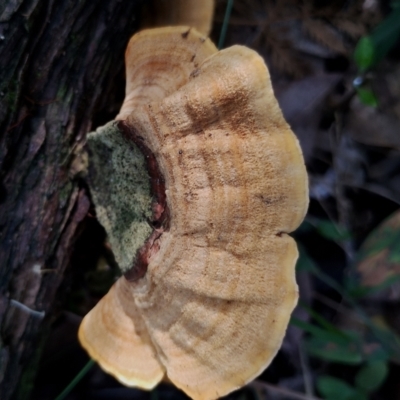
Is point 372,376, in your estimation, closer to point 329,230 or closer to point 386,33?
point 329,230

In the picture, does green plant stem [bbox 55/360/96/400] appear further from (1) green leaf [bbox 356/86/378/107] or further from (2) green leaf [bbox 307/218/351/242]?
(1) green leaf [bbox 356/86/378/107]

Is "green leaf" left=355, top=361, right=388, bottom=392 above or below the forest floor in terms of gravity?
below

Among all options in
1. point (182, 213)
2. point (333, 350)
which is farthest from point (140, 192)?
point (333, 350)

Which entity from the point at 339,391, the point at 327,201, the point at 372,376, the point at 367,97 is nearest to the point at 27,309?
the point at 339,391

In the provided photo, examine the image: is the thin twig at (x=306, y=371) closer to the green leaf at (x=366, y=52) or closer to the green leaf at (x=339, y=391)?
the green leaf at (x=339, y=391)

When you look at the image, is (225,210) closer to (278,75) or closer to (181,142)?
(181,142)

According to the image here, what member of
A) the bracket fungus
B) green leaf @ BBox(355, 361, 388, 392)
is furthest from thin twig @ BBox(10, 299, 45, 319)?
green leaf @ BBox(355, 361, 388, 392)

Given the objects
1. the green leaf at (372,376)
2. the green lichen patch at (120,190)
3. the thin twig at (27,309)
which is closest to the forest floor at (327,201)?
the green leaf at (372,376)
